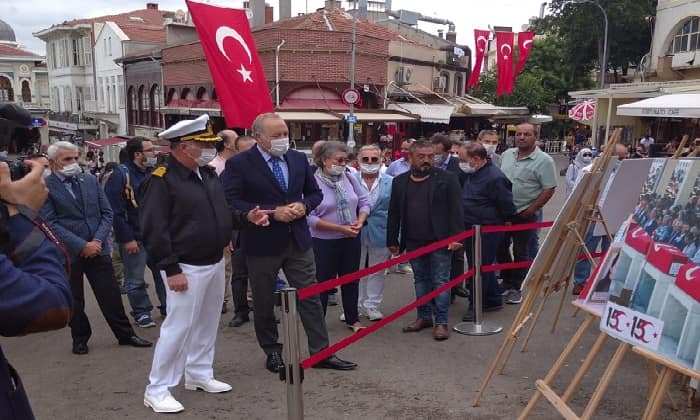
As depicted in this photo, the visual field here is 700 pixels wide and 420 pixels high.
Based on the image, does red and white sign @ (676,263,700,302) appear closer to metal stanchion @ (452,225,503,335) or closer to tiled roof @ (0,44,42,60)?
metal stanchion @ (452,225,503,335)

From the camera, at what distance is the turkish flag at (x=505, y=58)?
2184cm

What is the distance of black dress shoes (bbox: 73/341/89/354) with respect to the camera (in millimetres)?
4875

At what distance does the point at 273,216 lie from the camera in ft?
13.4

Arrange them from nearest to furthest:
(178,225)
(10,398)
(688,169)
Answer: (10,398), (688,169), (178,225)

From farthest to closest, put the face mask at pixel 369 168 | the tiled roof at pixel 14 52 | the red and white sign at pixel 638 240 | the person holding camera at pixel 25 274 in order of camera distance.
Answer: the tiled roof at pixel 14 52
the face mask at pixel 369 168
the red and white sign at pixel 638 240
the person holding camera at pixel 25 274

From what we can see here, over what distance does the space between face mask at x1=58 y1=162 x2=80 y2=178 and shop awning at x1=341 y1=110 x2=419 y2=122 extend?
18.5 meters

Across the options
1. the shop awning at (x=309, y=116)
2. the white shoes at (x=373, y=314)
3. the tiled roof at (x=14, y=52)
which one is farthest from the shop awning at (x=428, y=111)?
the tiled roof at (x=14, y=52)

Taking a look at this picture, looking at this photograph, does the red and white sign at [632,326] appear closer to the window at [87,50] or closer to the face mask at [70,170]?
the face mask at [70,170]

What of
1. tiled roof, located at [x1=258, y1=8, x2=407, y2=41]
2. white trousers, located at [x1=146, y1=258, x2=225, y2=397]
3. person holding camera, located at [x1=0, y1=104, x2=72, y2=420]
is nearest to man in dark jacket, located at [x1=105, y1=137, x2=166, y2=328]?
white trousers, located at [x1=146, y1=258, x2=225, y2=397]

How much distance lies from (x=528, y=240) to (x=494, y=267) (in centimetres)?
97

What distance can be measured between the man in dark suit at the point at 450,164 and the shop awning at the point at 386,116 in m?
16.2

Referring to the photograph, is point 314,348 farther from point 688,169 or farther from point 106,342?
point 688,169

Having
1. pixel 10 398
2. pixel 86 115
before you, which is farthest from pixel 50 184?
pixel 86 115

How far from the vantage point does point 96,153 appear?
29.3m
